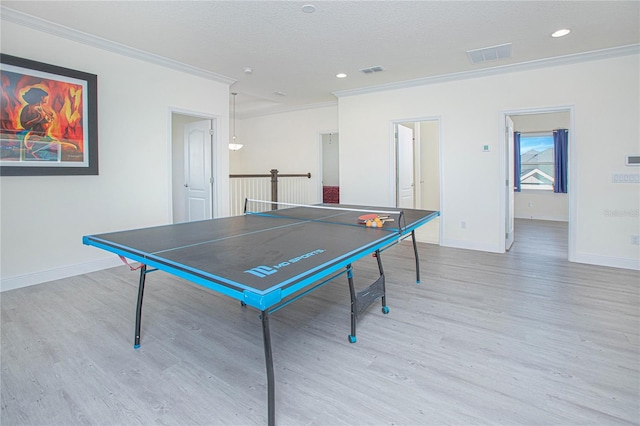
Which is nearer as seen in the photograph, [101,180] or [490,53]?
[101,180]

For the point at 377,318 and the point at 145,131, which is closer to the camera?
the point at 377,318

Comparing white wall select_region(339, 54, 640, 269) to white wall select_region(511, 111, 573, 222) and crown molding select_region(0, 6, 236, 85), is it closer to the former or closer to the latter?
crown molding select_region(0, 6, 236, 85)

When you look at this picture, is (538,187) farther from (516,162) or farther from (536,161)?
(516,162)

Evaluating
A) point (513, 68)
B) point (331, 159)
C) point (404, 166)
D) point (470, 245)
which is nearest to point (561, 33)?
point (513, 68)

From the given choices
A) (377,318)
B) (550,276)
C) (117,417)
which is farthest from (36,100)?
(550,276)

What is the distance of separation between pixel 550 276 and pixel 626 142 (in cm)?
191

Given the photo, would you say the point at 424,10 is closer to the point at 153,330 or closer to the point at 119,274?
the point at 153,330

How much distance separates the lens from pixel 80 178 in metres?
3.62

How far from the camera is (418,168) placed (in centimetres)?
765

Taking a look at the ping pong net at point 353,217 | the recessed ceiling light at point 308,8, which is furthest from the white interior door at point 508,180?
the recessed ceiling light at point 308,8

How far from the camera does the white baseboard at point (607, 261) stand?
12.8 ft

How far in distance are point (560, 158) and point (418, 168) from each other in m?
3.15

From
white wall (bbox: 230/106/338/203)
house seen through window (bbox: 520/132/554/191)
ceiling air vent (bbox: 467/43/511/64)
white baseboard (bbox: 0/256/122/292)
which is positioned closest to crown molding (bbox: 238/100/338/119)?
white wall (bbox: 230/106/338/203)

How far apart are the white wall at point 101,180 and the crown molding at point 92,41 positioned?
2.3 inches
